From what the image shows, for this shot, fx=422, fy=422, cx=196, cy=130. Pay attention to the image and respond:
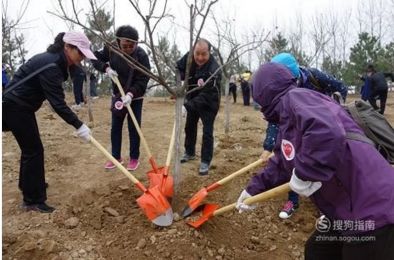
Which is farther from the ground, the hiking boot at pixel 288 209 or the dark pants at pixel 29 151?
the dark pants at pixel 29 151

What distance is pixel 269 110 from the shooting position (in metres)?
2.21

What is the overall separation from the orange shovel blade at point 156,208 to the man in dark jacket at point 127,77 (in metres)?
1.21

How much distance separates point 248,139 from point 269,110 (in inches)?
182

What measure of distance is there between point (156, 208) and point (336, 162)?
6.11 ft

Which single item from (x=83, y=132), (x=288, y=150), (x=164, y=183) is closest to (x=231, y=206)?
(x=164, y=183)

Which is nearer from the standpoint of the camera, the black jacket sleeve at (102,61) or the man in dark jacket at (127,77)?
the man in dark jacket at (127,77)

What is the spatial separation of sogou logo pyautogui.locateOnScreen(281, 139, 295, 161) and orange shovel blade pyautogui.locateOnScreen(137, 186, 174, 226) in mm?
1519

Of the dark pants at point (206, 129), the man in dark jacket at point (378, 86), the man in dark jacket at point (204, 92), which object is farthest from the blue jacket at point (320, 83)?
the man in dark jacket at point (378, 86)

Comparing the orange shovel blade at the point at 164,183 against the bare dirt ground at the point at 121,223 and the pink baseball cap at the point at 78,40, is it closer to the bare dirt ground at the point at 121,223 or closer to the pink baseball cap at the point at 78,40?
the bare dirt ground at the point at 121,223

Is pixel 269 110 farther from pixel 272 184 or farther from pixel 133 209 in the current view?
pixel 133 209

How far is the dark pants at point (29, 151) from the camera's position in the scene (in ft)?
11.7

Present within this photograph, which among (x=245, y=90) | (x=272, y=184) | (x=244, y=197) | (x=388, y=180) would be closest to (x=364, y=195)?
(x=388, y=180)

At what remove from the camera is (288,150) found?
2.04m

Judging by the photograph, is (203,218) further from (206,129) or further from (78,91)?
(78,91)
